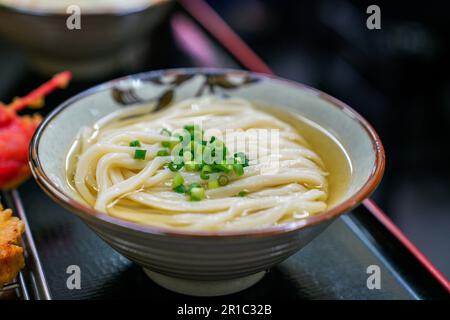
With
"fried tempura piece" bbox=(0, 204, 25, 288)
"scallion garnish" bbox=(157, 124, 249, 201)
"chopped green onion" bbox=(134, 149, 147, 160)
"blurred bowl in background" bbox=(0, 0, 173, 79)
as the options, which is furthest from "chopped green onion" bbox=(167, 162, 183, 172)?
"blurred bowl in background" bbox=(0, 0, 173, 79)

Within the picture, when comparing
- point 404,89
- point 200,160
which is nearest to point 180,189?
point 200,160

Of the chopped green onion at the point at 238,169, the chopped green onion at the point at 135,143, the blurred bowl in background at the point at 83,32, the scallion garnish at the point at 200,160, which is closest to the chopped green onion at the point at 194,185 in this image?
the scallion garnish at the point at 200,160

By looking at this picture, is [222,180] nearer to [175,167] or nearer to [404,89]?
[175,167]

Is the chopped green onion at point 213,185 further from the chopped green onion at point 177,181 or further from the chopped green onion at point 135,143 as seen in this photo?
the chopped green onion at point 135,143

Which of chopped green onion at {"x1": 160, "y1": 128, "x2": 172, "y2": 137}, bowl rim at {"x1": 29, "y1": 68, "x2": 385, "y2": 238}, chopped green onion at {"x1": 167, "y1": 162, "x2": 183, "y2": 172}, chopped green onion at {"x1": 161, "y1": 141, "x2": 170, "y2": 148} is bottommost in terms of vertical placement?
bowl rim at {"x1": 29, "y1": 68, "x2": 385, "y2": 238}

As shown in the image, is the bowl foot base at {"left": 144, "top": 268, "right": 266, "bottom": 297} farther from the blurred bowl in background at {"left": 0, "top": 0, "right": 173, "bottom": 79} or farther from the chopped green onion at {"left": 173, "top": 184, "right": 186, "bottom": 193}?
the blurred bowl in background at {"left": 0, "top": 0, "right": 173, "bottom": 79}
